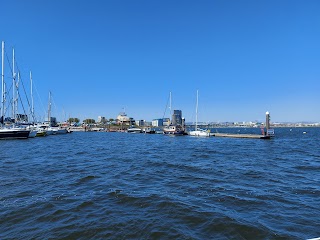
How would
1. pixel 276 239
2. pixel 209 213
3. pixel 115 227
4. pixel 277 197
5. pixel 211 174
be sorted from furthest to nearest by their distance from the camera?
pixel 211 174
pixel 277 197
pixel 209 213
pixel 115 227
pixel 276 239

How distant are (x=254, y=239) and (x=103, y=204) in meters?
6.17

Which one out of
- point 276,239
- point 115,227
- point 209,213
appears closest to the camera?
point 276,239

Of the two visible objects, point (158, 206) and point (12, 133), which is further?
point (12, 133)

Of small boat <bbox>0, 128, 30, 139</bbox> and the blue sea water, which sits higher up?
small boat <bbox>0, 128, 30, 139</bbox>

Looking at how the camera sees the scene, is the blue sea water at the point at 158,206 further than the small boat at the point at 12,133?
No

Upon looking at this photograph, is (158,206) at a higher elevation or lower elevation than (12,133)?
lower

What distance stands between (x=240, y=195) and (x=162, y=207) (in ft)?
14.1

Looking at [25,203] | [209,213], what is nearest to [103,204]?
[25,203]

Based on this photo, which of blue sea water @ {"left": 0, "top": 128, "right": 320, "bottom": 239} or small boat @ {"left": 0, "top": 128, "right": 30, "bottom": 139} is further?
small boat @ {"left": 0, "top": 128, "right": 30, "bottom": 139}

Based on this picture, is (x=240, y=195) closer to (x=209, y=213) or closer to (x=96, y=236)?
(x=209, y=213)

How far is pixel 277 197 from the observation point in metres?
11.6

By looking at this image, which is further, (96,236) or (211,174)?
(211,174)

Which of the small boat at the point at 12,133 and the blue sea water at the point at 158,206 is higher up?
the small boat at the point at 12,133

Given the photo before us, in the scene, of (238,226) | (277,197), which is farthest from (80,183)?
(277,197)
